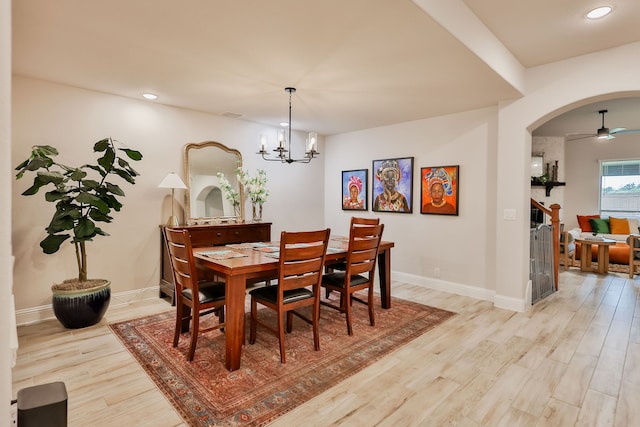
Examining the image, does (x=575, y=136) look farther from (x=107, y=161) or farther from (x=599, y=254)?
(x=107, y=161)

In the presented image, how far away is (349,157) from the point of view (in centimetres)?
585

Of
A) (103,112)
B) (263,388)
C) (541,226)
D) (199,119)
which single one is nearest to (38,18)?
(103,112)

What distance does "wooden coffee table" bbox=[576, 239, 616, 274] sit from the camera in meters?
5.65

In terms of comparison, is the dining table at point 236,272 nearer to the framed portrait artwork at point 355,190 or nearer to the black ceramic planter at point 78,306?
the black ceramic planter at point 78,306

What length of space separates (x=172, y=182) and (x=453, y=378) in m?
3.44

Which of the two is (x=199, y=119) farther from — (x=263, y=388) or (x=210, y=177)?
(x=263, y=388)

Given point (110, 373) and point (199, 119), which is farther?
point (199, 119)

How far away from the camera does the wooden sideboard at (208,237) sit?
4.04 m

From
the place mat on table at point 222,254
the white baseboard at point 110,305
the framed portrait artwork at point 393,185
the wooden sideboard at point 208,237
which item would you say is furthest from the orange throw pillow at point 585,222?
the white baseboard at point 110,305

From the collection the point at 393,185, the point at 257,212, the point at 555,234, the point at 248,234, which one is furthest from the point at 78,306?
the point at 555,234

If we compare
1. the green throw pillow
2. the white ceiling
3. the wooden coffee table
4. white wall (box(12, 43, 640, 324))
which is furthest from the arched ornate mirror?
the green throw pillow

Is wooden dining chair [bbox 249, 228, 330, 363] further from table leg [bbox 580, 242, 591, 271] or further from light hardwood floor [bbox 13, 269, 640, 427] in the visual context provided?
table leg [bbox 580, 242, 591, 271]

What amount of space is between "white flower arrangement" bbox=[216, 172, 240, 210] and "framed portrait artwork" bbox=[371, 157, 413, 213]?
2.17 m

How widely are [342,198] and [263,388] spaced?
4086mm
